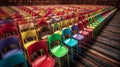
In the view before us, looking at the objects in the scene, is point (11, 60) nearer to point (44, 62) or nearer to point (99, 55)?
point (44, 62)

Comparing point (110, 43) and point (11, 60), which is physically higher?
point (11, 60)

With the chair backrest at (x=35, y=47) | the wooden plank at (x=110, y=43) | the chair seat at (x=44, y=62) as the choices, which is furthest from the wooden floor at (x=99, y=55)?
the chair backrest at (x=35, y=47)

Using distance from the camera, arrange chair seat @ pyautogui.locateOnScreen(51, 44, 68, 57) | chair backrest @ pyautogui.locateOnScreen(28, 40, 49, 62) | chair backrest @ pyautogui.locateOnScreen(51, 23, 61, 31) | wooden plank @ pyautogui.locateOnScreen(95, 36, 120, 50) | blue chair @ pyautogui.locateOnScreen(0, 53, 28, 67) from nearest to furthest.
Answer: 1. blue chair @ pyautogui.locateOnScreen(0, 53, 28, 67)
2. chair backrest @ pyautogui.locateOnScreen(28, 40, 49, 62)
3. chair seat @ pyautogui.locateOnScreen(51, 44, 68, 57)
4. wooden plank @ pyautogui.locateOnScreen(95, 36, 120, 50)
5. chair backrest @ pyautogui.locateOnScreen(51, 23, 61, 31)

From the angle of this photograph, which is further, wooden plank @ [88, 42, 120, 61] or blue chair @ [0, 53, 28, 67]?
wooden plank @ [88, 42, 120, 61]

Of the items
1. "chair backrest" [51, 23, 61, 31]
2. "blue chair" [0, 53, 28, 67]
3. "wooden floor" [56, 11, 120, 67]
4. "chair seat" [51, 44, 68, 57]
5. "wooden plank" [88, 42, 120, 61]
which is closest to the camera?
"blue chair" [0, 53, 28, 67]

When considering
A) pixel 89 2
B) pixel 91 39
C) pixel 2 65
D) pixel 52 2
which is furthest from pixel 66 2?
pixel 2 65

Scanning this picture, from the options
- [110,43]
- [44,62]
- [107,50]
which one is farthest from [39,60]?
[110,43]

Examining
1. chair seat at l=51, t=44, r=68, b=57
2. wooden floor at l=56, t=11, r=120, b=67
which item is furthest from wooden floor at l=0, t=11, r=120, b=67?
chair seat at l=51, t=44, r=68, b=57

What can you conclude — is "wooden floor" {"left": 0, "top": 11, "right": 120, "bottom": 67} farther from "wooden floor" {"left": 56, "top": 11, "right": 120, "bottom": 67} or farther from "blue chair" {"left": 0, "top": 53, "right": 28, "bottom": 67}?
"blue chair" {"left": 0, "top": 53, "right": 28, "bottom": 67}

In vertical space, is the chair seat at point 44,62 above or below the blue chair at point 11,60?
below

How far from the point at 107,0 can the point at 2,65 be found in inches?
845

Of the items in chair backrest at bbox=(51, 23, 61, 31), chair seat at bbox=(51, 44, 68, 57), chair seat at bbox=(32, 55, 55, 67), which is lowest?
chair seat at bbox=(32, 55, 55, 67)

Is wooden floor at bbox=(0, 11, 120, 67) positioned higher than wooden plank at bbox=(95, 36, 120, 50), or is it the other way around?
wooden plank at bbox=(95, 36, 120, 50)

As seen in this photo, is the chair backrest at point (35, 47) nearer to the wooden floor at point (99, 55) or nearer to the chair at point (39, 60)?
the chair at point (39, 60)
